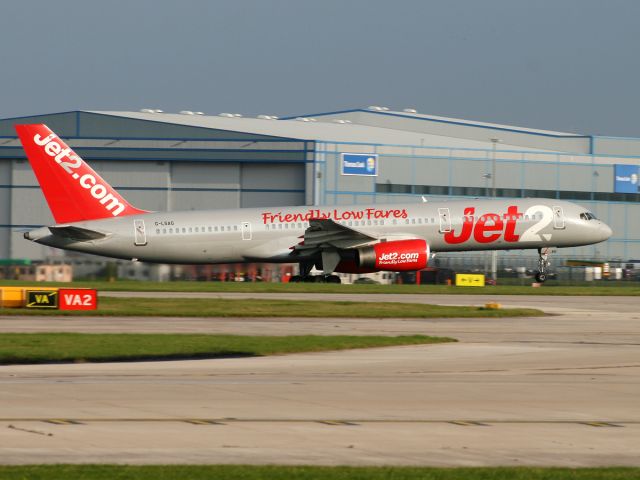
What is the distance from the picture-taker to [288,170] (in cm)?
9194

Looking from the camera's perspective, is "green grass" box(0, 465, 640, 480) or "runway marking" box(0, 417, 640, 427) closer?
"green grass" box(0, 465, 640, 480)

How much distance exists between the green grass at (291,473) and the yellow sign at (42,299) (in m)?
27.1

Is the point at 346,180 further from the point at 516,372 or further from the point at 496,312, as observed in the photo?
the point at 516,372

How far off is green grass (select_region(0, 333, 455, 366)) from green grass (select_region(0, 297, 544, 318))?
8.27 meters

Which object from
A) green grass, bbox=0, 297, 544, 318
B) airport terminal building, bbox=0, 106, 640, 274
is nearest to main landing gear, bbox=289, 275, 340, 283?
green grass, bbox=0, 297, 544, 318

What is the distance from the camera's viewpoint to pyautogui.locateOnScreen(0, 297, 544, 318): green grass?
39.5 meters

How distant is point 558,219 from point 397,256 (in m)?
9.46

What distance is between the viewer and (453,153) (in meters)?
97.4

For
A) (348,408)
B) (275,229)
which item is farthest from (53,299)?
(348,408)

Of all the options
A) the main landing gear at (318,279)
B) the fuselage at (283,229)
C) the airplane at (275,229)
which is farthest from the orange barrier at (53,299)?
the main landing gear at (318,279)

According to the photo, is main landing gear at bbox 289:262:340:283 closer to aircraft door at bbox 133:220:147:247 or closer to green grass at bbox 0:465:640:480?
aircraft door at bbox 133:220:147:247

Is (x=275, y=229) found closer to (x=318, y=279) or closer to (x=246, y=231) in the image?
(x=246, y=231)

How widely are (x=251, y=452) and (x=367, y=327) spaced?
832 inches

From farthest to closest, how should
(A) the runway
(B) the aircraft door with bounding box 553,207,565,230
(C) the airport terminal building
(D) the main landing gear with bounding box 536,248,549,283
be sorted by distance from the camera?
(C) the airport terminal building < (D) the main landing gear with bounding box 536,248,549,283 < (B) the aircraft door with bounding box 553,207,565,230 < (A) the runway
